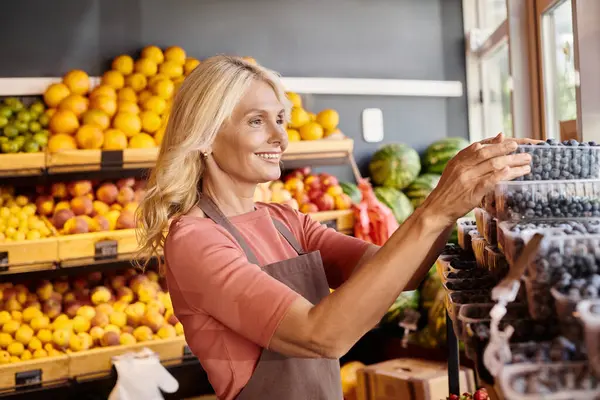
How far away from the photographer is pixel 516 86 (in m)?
3.19

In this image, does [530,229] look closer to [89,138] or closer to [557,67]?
[557,67]

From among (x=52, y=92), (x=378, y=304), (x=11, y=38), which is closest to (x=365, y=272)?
(x=378, y=304)

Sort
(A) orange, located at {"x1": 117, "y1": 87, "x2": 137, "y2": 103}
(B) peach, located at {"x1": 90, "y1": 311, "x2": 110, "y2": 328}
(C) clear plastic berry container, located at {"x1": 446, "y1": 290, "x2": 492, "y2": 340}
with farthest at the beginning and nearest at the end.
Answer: (A) orange, located at {"x1": 117, "y1": 87, "x2": 137, "y2": 103} < (B) peach, located at {"x1": 90, "y1": 311, "x2": 110, "y2": 328} < (C) clear plastic berry container, located at {"x1": 446, "y1": 290, "x2": 492, "y2": 340}

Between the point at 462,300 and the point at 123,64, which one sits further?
the point at 123,64

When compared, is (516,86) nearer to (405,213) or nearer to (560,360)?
(405,213)

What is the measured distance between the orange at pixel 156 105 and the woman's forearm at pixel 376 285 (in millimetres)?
2502

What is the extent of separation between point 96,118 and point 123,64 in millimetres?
545

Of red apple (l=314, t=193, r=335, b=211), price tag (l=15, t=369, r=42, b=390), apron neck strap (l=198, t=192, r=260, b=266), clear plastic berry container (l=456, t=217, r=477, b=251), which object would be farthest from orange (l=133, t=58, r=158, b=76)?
clear plastic berry container (l=456, t=217, r=477, b=251)

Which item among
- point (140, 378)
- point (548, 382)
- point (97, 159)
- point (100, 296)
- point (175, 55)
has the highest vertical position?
point (175, 55)

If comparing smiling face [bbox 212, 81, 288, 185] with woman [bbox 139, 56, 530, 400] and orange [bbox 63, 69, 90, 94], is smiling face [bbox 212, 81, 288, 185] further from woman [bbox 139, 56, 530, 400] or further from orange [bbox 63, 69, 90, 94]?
orange [bbox 63, 69, 90, 94]

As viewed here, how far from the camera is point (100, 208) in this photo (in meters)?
3.32

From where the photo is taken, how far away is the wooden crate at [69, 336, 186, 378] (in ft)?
9.82

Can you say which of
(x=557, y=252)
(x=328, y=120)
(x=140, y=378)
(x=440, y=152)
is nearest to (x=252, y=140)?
(x=557, y=252)

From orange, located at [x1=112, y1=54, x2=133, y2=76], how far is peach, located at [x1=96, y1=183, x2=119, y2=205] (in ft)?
2.48
